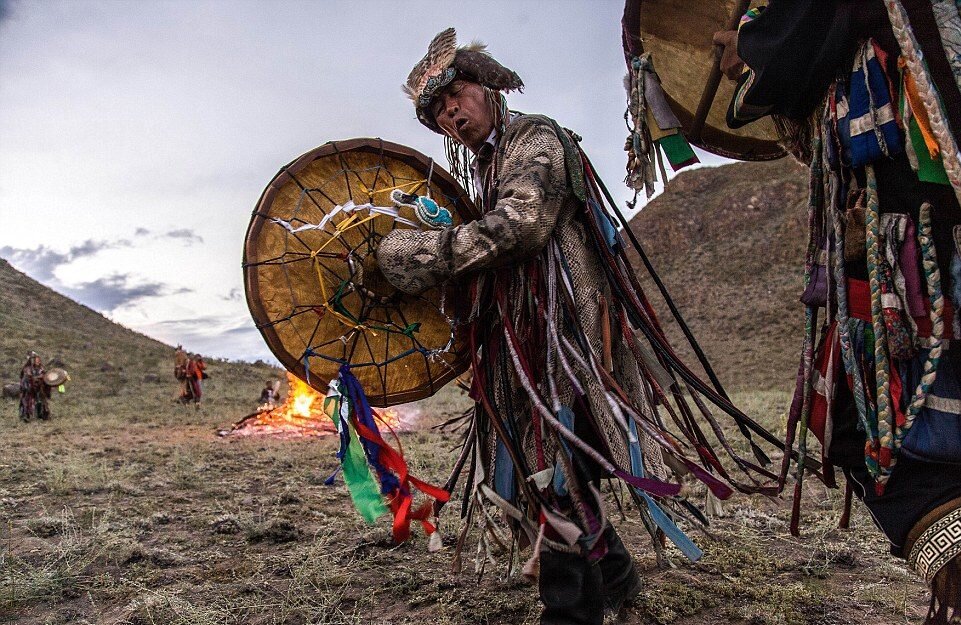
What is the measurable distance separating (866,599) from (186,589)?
2950 millimetres

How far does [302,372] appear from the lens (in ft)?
7.39

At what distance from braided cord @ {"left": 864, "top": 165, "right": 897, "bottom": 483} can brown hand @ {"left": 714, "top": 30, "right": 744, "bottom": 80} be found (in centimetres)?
62

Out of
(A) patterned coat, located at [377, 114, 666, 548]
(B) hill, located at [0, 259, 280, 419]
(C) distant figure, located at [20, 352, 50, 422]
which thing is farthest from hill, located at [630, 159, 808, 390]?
(A) patterned coat, located at [377, 114, 666, 548]

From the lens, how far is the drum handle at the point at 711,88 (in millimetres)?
2120

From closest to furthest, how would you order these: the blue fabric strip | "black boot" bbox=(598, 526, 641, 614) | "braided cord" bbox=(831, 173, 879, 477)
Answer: "braided cord" bbox=(831, 173, 879, 477) < the blue fabric strip < "black boot" bbox=(598, 526, 641, 614)

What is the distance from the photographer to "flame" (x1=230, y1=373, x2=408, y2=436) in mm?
10102

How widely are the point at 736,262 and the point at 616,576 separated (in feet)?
116

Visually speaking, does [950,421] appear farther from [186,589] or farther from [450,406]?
[450,406]

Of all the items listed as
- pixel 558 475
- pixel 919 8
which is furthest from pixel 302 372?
pixel 919 8

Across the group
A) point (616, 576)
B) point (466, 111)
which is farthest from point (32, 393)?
point (616, 576)

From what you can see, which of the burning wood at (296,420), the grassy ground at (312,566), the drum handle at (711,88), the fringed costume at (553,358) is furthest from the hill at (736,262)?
the fringed costume at (553,358)

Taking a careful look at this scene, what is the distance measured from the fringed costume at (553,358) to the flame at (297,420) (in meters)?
7.76

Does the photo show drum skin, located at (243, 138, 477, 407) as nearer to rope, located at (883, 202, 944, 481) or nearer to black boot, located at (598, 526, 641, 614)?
black boot, located at (598, 526, 641, 614)

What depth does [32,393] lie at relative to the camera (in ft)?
43.3
